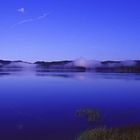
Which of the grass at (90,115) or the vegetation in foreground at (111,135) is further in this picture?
the grass at (90,115)

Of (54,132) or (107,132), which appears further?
(54,132)

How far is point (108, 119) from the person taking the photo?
22.9 meters

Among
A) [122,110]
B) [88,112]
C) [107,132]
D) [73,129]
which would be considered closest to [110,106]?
[122,110]

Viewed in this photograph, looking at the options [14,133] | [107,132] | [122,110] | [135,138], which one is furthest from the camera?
[122,110]

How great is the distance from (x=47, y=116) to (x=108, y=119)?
469cm

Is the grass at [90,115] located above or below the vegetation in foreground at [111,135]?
below

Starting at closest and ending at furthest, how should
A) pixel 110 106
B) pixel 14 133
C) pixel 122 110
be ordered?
pixel 14 133, pixel 122 110, pixel 110 106

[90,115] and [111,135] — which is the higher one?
[111,135]

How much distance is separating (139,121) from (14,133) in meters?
9.05

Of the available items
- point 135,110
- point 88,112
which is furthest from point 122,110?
point 88,112

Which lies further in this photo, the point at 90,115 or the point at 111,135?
the point at 90,115

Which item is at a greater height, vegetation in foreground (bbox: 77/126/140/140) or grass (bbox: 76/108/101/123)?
vegetation in foreground (bbox: 77/126/140/140)

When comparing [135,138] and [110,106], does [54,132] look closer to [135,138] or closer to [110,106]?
[135,138]

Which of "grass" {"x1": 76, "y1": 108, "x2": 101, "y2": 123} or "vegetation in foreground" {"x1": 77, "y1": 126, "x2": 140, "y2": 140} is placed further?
"grass" {"x1": 76, "y1": 108, "x2": 101, "y2": 123}
